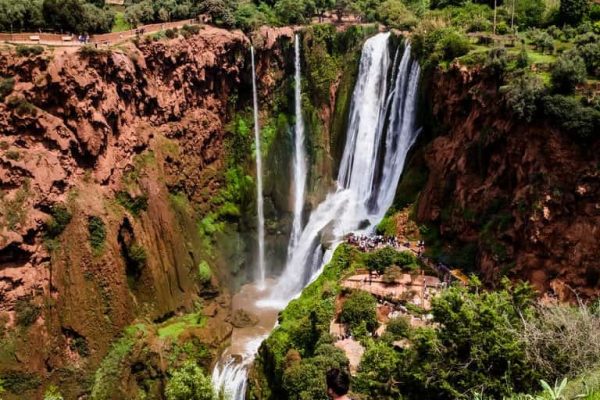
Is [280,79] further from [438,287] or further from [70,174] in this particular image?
[438,287]

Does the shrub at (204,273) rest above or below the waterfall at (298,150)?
below

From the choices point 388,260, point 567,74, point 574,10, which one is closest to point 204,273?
point 388,260

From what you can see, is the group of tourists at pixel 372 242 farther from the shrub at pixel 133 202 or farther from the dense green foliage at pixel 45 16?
the dense green foliage at pixel 45 16

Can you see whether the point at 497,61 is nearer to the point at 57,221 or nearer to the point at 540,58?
the point at 540,58

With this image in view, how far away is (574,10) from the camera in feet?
140

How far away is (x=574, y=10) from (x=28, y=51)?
40738 millimetres

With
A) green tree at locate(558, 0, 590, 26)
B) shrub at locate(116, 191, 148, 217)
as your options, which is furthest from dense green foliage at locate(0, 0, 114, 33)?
green tree at locate(558, 0, 590, 26)

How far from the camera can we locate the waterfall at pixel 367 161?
4194cm

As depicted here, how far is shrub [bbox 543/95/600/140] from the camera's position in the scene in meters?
27.5

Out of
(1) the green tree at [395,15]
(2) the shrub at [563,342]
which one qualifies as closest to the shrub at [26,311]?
(2) the shrub at [563,342]

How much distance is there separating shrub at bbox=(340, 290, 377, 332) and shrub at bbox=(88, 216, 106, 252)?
16877mm

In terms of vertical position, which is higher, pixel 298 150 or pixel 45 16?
pixel 45 16

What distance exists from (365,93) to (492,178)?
16789mm

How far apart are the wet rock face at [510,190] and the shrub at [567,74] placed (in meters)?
2.19
